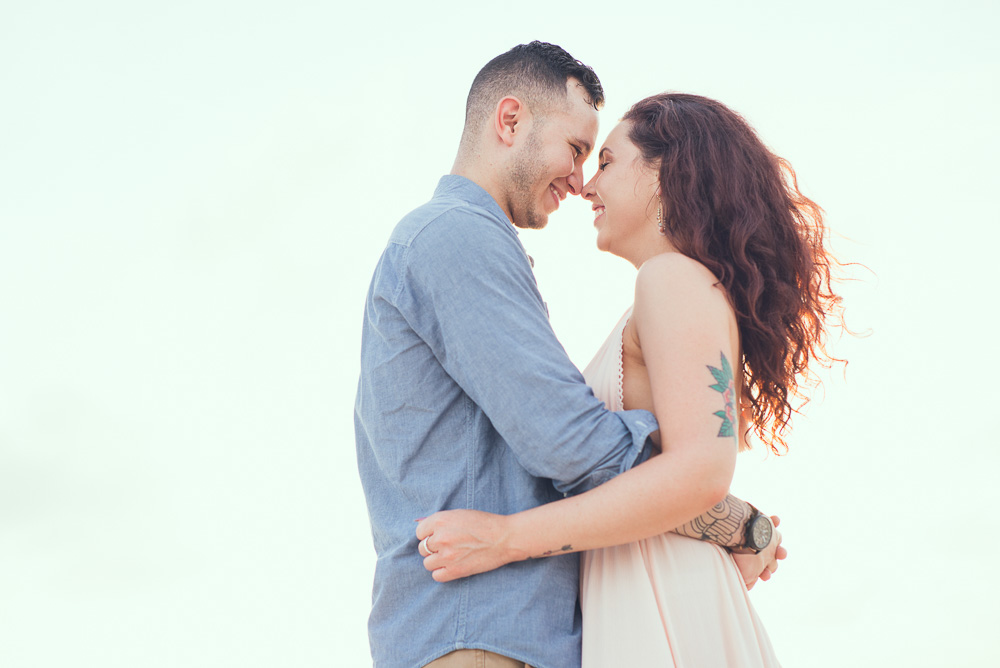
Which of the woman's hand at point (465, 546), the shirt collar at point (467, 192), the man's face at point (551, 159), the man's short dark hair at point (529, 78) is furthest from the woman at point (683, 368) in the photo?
the shirt collar at point (467, 192)

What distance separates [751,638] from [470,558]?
0.77 meters

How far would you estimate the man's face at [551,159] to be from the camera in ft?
8.92

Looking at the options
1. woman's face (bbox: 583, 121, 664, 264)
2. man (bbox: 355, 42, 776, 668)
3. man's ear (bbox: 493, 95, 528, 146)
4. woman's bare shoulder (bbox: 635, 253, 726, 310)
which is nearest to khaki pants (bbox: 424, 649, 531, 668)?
man (bbox: 355, 42, 776, 668)

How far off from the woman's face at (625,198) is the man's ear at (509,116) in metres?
0.28

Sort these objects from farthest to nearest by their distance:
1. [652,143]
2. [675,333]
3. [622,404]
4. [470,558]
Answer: [652,143]
[622,404]
[675,333]
[470,558]

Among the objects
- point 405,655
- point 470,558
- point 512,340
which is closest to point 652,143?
point 512,340

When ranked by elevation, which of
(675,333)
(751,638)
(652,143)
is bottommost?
(751,638)

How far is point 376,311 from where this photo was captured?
2.15 m

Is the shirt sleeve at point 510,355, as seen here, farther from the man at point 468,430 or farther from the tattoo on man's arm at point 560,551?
the tattoo on man's arm at point 560,551

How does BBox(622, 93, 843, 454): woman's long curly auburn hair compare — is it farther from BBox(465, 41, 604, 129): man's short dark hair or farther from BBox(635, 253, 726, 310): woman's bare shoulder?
BBox(465, 41, 604, 129): man's short dark hair

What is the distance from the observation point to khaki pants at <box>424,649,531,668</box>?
1860mm

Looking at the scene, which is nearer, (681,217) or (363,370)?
(363,370)

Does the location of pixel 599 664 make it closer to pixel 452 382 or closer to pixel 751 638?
pixel 751 638

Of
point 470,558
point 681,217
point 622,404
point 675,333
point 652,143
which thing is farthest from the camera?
point 652,143
